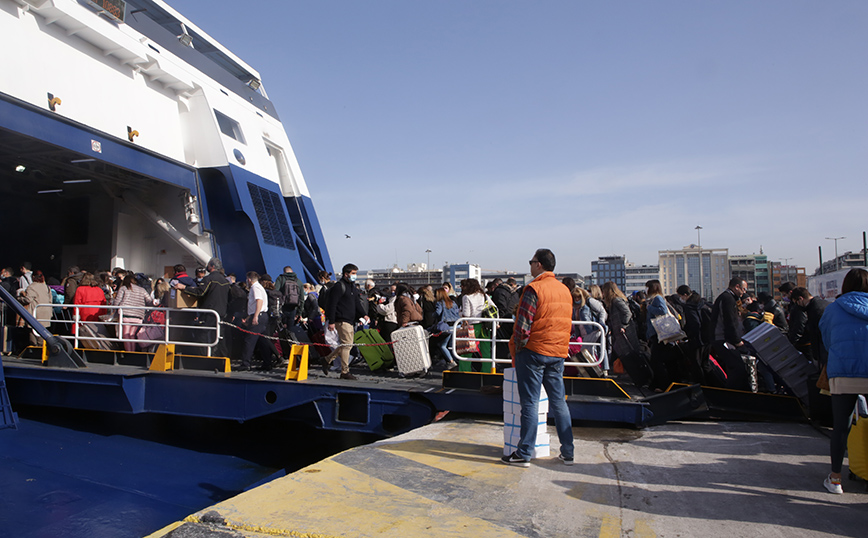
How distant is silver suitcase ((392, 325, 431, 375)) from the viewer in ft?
23.5

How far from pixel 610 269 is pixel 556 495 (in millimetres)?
153025

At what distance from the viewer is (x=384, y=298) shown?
10023 mm

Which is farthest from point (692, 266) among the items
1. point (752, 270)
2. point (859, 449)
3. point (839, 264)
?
point (859, 449)

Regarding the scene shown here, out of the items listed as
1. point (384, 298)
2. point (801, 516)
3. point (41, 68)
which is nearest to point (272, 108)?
point (41, 68)

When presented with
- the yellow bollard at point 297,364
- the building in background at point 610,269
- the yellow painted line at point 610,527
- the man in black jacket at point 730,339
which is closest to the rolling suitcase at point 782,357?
the man in black jacket at point 730,339

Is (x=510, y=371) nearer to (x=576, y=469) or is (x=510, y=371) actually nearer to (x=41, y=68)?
(x=576, y=469)

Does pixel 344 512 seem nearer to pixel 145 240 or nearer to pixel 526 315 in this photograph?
pixel 526 315

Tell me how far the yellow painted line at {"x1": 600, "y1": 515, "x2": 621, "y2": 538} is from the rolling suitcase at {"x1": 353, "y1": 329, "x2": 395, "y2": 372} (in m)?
5.02

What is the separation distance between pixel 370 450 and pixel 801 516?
121 inches

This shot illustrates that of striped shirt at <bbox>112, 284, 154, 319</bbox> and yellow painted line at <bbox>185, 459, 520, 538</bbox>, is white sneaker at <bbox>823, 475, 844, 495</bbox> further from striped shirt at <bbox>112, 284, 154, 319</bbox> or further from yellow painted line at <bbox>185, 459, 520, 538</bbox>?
striped shirt at <bbox>112, 284, 154, 319</bbox>

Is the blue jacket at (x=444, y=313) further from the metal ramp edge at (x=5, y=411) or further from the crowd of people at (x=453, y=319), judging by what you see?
the metal ramp edge at (x=5, y=411)

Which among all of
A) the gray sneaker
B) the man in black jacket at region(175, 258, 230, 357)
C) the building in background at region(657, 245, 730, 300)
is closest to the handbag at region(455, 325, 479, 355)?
the gray sneaker

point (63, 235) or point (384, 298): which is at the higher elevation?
point (63, 235)

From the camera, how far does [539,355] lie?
4.31 metres
